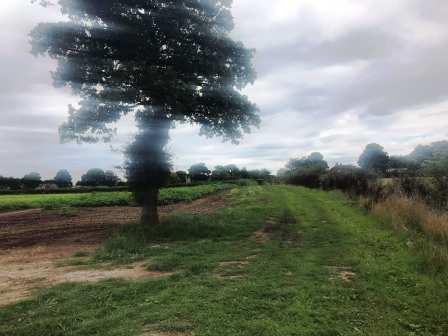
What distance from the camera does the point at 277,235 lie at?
12.6 m

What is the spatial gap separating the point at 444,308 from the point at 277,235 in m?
7.10

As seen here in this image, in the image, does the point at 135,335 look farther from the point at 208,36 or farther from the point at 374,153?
the point at 374,153

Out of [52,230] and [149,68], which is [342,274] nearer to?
[149,68]

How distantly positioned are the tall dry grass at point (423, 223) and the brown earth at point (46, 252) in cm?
524

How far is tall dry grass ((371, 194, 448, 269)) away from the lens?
8188 mm

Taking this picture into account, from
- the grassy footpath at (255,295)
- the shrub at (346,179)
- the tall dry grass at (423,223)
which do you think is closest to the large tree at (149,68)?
the grassy footpath at (255,295)

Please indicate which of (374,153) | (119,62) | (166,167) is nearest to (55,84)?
(119,62)

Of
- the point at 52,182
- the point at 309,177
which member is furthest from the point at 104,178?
the point at 309,177

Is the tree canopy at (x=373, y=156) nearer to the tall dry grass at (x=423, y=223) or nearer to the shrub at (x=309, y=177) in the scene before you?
the shrub at (x=309, y=177)

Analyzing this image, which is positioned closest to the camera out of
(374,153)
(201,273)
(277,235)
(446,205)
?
(201,273)

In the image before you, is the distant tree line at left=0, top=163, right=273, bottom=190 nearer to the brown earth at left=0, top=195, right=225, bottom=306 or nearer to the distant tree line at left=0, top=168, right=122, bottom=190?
the distant tree line at left=0, top=168, right=122, bottom=190

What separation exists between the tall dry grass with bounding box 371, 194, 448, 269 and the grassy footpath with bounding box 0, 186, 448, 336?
1.19 ft

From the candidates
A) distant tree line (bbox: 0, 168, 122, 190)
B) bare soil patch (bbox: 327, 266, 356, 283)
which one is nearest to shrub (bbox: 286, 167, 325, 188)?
distant tree line (bbox: 0, 168, 122, 190)

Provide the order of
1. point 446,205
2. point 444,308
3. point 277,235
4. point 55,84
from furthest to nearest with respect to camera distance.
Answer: point 446,205 → point 55,84 → point 277,235 → point 444,308
